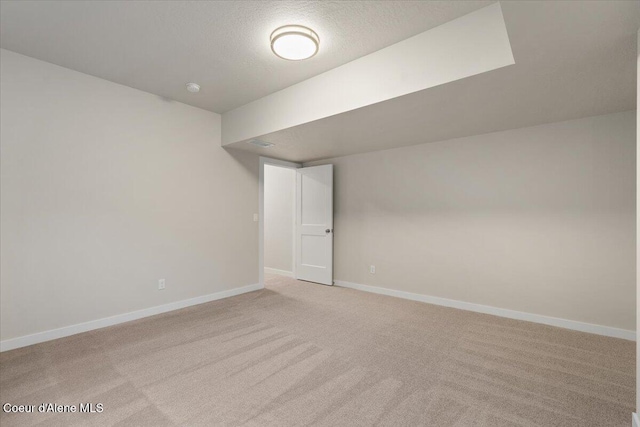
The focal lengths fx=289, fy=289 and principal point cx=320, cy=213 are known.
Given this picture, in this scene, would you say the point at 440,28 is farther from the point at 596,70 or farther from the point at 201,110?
the point at 201,110

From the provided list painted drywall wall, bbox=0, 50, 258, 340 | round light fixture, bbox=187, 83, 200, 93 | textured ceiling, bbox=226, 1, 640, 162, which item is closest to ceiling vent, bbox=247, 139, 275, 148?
textured ceiling, bbox=226, 1, 640, 162

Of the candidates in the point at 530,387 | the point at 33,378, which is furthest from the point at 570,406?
the point at 33,378

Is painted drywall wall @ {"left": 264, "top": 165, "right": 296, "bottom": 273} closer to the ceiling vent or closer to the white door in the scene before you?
the white door

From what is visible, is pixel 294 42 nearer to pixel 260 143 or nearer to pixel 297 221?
pixel 260 143

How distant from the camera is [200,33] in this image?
2.27 metres

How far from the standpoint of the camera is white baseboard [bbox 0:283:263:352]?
2582 mm

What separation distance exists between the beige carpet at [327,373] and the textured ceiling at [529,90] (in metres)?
2.19

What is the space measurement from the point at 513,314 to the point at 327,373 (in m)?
2.53

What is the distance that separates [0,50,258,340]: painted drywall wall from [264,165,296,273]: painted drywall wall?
1.72 m

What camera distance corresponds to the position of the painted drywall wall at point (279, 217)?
588 cm

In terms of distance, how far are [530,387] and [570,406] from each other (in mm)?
224

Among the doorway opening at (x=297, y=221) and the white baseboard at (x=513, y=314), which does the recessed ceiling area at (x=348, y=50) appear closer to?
the doorway opening at (x=297, y=221)

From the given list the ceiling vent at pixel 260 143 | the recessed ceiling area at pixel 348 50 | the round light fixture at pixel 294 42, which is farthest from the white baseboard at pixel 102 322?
the round light fixture at pixel 294 42

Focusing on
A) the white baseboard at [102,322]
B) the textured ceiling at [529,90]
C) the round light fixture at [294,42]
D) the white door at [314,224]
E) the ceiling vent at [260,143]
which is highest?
the round light fixture at [294,42]
